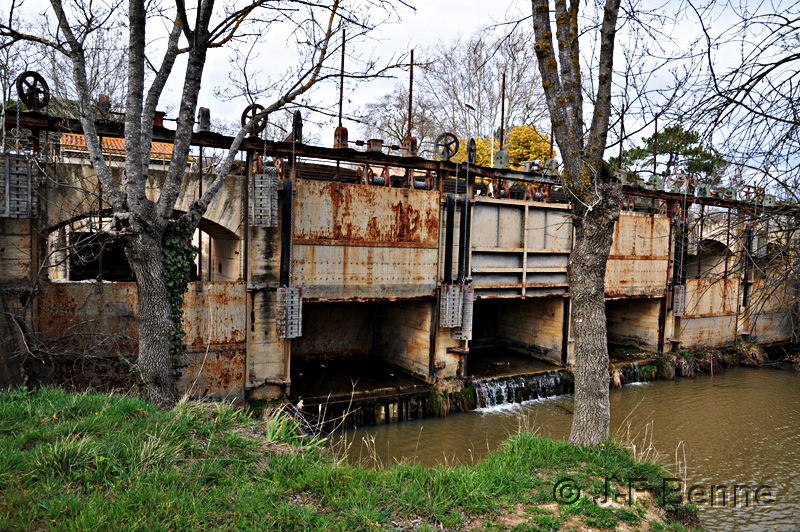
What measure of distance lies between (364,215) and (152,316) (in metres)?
5.32

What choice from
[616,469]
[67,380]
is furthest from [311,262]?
[616,469]

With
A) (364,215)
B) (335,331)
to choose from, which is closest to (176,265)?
(364,215)

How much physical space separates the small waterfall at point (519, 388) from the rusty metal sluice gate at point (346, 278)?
88 centimetres

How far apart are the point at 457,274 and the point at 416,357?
2.26 m

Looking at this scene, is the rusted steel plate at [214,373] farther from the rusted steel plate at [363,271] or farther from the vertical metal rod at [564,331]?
the vertical metal rod at [564,331]

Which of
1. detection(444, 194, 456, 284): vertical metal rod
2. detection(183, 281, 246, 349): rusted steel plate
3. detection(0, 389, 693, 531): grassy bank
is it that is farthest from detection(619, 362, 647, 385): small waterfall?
detection(183, 281, 246, 349): rusted steel plate

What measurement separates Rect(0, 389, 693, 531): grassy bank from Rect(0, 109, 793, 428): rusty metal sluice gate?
2.81m

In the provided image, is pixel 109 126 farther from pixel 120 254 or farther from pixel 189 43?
pixel 120 254

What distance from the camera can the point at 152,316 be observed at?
655cm

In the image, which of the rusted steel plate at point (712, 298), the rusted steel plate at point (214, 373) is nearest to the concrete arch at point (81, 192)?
the rusted steel plate at point (214, 373)

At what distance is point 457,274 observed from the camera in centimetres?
1233

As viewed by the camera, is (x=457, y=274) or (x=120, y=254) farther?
(x=120, y=254)

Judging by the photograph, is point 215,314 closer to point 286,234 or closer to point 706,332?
point 286,234

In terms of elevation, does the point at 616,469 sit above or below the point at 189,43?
below
